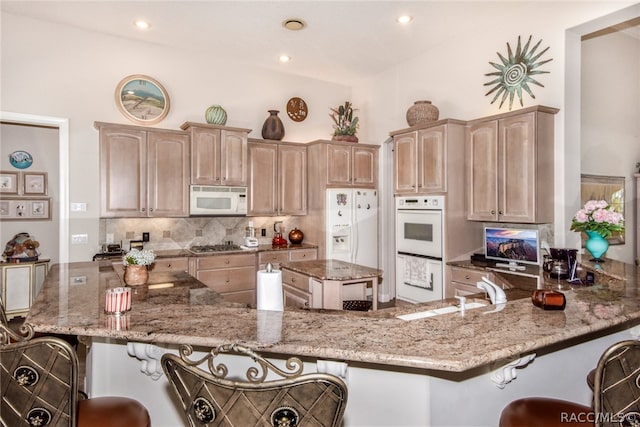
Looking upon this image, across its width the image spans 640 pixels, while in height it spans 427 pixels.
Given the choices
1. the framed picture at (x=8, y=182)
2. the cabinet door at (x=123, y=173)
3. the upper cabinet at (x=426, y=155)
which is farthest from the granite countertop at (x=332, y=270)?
the framed picture at (x=8, y=182)

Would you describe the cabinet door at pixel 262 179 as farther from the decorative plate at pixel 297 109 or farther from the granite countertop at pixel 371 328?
the granite countertop at pixel 371 328

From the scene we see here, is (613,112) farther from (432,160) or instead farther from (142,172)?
(142,172)

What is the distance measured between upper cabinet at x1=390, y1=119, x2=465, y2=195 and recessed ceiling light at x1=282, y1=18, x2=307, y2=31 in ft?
5.34

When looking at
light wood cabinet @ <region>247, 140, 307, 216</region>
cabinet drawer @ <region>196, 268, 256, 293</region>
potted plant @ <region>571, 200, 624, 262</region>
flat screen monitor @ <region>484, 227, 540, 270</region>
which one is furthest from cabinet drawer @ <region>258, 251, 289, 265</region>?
potted plant @ <region>571, 200, 624, 262</region>

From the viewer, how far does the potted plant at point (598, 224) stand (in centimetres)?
272

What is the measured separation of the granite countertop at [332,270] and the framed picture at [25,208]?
4.13 metres

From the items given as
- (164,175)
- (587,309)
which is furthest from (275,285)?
(164,175)

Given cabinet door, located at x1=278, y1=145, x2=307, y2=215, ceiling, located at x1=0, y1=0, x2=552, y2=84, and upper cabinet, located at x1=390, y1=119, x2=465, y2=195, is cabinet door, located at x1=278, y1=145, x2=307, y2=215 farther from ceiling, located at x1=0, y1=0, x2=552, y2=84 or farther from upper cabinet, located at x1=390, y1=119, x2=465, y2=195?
upper cabinet, located at x1=390, y1=119, x2=465, y2=195

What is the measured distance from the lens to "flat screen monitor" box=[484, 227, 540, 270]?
3.66 m

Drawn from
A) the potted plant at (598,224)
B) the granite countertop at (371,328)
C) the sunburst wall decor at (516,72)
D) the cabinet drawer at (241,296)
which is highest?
the sunburst wall decor at (516,72)

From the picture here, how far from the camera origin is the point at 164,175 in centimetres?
448

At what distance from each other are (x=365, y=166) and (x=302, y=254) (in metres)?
1.57

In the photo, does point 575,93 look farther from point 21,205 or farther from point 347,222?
point 21,205

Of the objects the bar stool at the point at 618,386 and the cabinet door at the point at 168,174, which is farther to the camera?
the cabinet door at the point at 168,174
